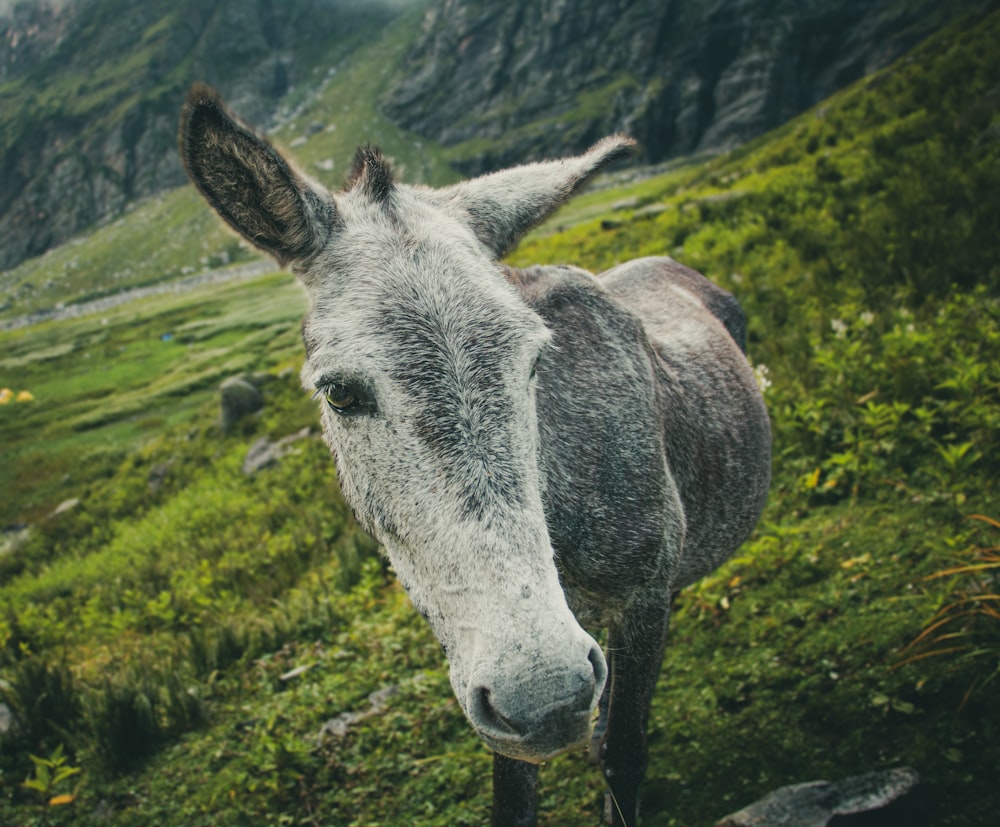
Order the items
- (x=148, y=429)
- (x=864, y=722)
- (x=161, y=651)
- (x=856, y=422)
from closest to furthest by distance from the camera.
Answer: (x=864, y=722), (x=856, y=422), (x=161, y=651), (x=148, y=429)

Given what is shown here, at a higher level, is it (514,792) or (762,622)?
(514,792)

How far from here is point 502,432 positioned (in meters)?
2.04

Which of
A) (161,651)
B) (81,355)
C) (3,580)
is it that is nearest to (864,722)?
(161,651)

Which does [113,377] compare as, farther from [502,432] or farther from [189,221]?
[189,221]

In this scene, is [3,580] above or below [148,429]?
below

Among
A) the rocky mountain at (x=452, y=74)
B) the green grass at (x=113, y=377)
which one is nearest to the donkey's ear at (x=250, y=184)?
the green grass at (x=113, y=377)

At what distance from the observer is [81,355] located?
4619cm

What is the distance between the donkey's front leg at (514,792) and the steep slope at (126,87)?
169954 mm

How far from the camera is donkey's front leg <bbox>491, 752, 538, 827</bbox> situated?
9.67ft

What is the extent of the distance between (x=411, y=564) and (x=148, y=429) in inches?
1183

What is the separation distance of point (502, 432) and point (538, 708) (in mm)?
851

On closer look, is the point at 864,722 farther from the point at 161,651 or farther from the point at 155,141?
the point at 155,141

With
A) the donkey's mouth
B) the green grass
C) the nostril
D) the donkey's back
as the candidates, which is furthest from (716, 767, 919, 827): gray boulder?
the green grass

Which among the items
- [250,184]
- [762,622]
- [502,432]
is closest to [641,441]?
[502,432]
